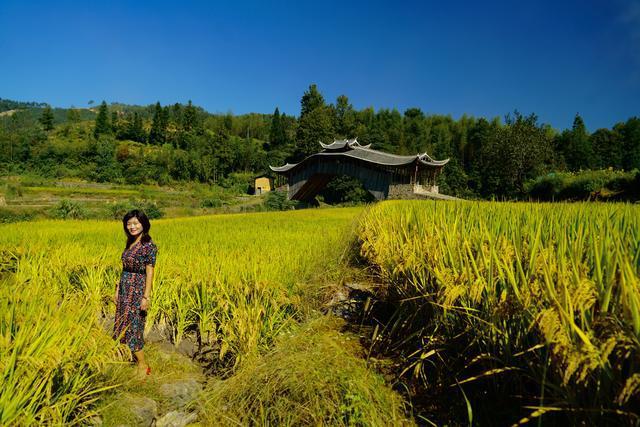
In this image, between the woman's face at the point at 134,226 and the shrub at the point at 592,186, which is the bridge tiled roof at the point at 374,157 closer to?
the shrub at the point at 592,186

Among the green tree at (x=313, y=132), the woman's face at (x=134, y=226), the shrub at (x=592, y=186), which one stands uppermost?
the green tree at (x=313, y=132)

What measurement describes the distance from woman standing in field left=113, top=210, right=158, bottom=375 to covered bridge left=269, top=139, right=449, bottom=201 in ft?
74.9

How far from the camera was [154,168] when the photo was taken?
5631cm

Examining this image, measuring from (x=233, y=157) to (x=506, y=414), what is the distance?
61.7m

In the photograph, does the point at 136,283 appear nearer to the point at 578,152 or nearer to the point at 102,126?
the point at 578,152

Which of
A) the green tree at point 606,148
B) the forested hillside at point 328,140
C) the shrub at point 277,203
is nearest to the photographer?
the shrub at point 277,203

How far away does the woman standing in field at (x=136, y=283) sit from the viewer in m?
3.09

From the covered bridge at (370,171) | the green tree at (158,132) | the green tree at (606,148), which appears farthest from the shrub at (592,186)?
the green tree at (158,132)

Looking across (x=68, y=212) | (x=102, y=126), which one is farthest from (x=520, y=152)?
(x=102, y=126)

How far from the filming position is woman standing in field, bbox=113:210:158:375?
3092 mm

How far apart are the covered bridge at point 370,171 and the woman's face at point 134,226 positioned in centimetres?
2284

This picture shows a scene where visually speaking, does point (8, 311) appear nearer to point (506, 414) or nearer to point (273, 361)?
point (273, 361)

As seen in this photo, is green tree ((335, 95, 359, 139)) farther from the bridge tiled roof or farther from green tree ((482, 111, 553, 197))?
green tree ((482, 111, 553, 197))

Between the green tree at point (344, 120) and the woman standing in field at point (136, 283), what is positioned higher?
the green tree at point (344, 120)
